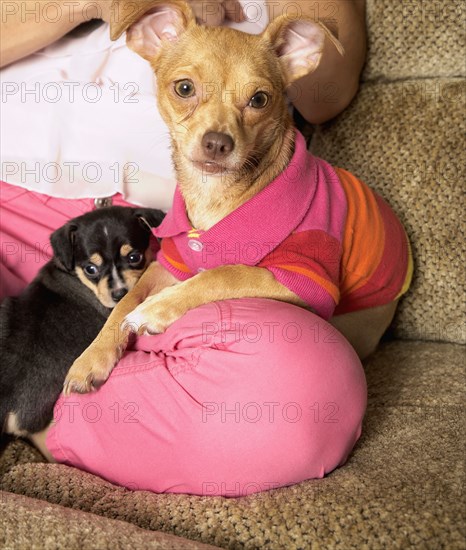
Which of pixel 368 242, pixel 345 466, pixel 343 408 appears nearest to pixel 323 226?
pixel 368 242

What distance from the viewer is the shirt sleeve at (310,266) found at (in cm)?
164

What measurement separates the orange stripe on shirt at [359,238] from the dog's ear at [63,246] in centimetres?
85

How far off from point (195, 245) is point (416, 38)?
1082 millimetres

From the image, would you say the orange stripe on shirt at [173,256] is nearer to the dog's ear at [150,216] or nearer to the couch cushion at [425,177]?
the dog's ear at [150,216]

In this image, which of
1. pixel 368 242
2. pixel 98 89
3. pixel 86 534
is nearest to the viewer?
pixel 86 534

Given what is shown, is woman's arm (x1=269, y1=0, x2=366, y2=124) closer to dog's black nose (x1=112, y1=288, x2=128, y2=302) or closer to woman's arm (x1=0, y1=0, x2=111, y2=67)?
woman's arm (x1=0, y1=0, x2=111, y2=67)

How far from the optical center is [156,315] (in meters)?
1.67

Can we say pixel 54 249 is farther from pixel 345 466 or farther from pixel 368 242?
pixel 345 466

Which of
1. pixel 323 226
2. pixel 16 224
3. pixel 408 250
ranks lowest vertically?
pixel 408 250

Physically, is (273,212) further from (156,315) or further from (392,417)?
(392,417)

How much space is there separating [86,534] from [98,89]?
1.34 m

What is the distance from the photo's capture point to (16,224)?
2.13 meters

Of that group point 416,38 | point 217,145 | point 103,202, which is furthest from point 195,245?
point 416,38

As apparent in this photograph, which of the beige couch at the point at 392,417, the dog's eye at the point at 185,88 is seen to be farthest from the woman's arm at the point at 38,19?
→ the beige couch at the point at 392,417
